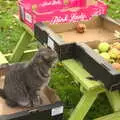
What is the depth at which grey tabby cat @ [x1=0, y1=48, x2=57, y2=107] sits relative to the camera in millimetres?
2613

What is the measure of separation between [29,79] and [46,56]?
22 centimetres

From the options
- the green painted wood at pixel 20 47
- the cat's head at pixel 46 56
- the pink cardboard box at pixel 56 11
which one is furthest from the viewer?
the green painted wood at pixel 20 47

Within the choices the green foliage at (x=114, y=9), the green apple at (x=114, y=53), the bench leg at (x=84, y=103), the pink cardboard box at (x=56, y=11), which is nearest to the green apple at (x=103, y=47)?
the green apple at (x=114, y=53)

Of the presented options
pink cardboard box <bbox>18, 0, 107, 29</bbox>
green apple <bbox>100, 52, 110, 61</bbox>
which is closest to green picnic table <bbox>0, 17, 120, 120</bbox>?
green apple <bbox>100, 52, 110, 61</bbox>

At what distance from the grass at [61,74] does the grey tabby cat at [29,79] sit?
1.57 feet

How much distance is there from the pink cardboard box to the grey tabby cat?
0.65m

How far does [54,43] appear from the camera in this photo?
9.37ft

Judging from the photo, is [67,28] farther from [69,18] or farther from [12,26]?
[12,26]

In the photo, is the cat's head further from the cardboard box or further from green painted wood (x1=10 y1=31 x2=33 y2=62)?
green painted wood (x1=10 y1=31 x2=33 y2=62)

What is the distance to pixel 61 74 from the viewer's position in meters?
3.76

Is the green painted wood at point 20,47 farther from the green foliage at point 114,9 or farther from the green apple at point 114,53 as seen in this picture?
the green foliage at point 114,9

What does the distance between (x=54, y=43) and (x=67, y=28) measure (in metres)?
0.53

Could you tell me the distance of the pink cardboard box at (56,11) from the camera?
3.24 m

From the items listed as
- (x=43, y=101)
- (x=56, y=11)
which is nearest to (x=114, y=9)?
(x=56, y=11)
